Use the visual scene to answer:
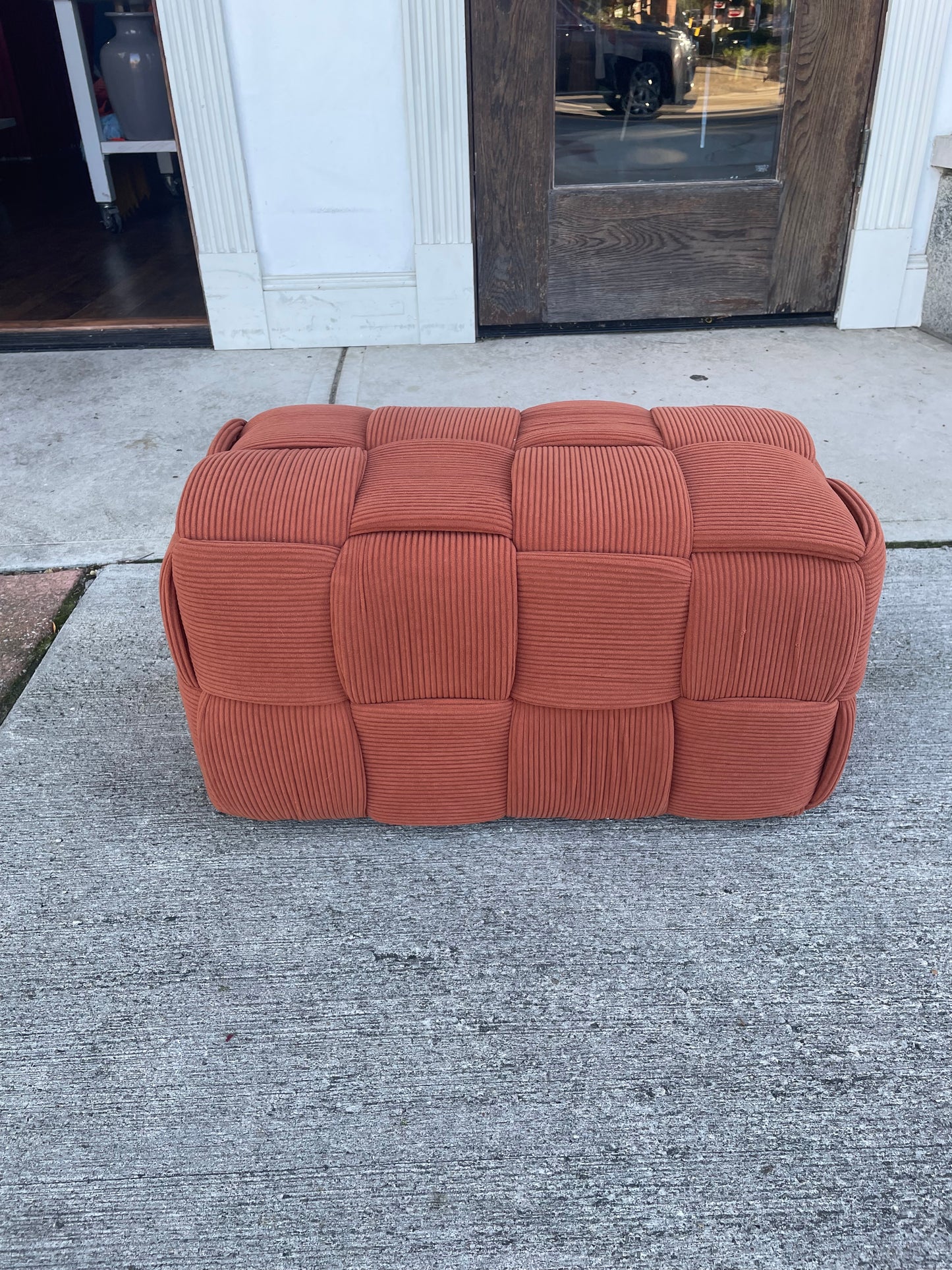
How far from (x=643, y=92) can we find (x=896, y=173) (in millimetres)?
1105

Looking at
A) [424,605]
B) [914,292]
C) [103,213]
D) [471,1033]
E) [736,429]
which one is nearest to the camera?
[471,1033]

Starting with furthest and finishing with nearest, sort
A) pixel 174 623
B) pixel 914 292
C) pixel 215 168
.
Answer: pixel 914 292 → pixel 215 168 → pixel 174 623

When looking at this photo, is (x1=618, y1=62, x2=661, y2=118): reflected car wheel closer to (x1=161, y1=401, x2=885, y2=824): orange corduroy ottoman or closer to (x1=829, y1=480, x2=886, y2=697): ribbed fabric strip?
(x1=161, y1=401, x2=885, y2=824): orange corduroy ottoman

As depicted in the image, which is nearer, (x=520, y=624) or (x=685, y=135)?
(x=520, y=624)

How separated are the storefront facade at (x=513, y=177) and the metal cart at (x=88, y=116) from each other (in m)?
1.91

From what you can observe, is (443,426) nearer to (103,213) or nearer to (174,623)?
(174,623)

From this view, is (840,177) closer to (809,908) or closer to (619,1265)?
(809,908)

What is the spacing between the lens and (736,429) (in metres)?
1.74

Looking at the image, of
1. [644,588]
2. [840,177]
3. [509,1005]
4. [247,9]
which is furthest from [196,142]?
[509,1005]

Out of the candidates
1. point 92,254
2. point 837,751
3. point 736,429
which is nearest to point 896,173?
point 736,429

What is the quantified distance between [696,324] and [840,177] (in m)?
0.80

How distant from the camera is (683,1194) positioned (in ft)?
3.85

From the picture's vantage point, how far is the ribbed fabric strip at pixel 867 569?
4.98ft

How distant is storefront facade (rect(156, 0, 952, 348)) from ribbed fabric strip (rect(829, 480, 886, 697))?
2815mm
